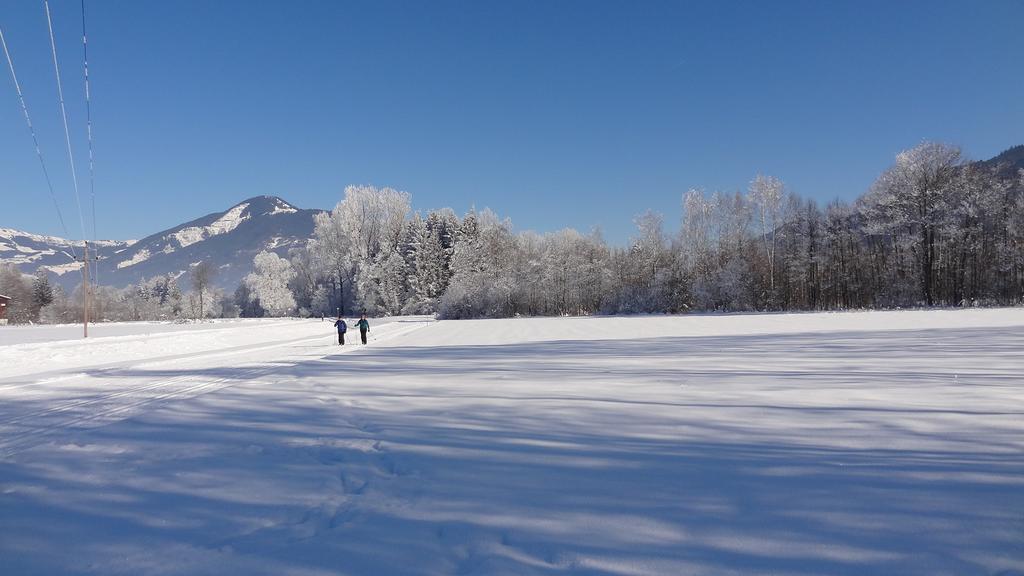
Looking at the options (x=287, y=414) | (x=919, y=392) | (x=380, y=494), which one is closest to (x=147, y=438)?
(x=287, y=414)

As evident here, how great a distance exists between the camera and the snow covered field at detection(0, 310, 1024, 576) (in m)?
2.74

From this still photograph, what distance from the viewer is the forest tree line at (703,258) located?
38.7 meters

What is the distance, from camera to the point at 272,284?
79562mm

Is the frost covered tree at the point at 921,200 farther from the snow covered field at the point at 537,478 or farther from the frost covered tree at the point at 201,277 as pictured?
the frost covered tree at the point at 201,277

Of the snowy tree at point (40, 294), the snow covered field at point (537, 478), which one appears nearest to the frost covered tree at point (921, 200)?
the snow covered field at point (537, 478)

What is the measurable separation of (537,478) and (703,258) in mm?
48570

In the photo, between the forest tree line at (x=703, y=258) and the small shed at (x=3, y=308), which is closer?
the forest tree line at (x=703, y=258)

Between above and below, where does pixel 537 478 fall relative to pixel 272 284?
below

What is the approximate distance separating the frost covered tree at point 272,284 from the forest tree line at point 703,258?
0.40m

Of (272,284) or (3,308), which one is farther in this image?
(272,284)

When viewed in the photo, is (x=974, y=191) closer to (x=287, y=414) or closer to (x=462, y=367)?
(x=462, y=367)

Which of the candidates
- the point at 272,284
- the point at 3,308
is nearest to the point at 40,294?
the point at 3,308

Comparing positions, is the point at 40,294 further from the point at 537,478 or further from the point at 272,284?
the point at 537,478

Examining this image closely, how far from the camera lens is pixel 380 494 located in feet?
12.2
